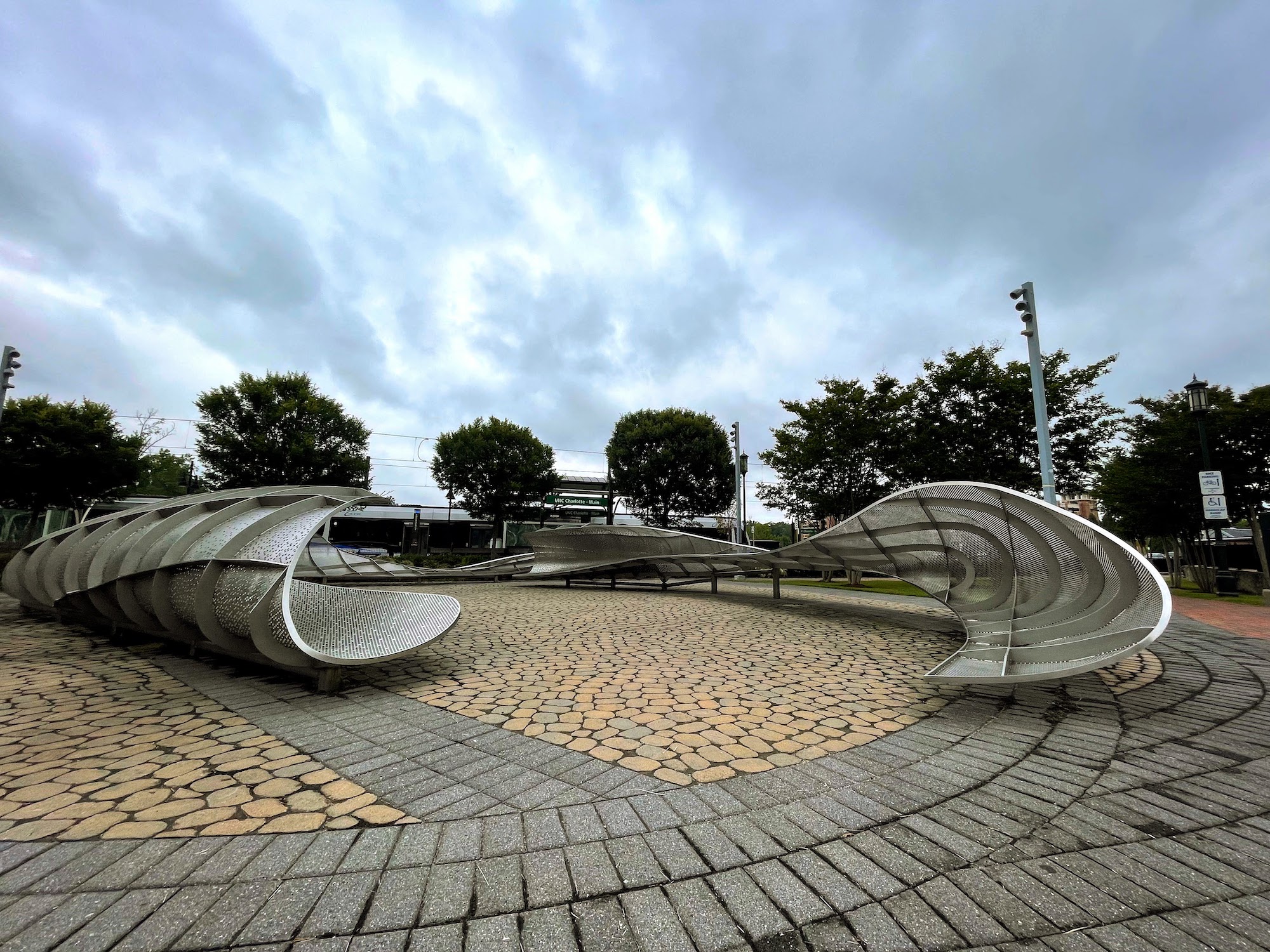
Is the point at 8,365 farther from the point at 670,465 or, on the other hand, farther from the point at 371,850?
the point at 670,465

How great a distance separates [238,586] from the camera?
14.1ft

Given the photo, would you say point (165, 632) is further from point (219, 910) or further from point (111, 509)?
point (111, 509)

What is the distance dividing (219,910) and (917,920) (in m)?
2.27

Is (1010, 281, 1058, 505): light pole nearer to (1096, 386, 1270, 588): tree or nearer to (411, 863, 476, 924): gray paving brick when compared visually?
(1096, 386, 1270, 588): tree

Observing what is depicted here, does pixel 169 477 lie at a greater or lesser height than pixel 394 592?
greater

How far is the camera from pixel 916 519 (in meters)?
6.62

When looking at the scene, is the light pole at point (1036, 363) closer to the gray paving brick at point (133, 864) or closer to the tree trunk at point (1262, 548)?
the tree trunk at point (1262, 548)

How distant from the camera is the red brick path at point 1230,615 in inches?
310

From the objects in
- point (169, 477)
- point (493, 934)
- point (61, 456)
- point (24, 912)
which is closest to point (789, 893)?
point (493, 934)

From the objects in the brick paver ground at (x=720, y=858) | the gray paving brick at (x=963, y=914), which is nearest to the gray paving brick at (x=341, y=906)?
the brick paver ground at (x=720, y=858)

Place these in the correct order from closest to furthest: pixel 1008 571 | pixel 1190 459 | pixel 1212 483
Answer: pixel 1008 571, pixel 1212 483, pixel 1190 459

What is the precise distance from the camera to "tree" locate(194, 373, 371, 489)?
21.6m

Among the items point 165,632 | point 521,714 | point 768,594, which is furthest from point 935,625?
point 165,632

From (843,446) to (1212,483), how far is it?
8.78 m
